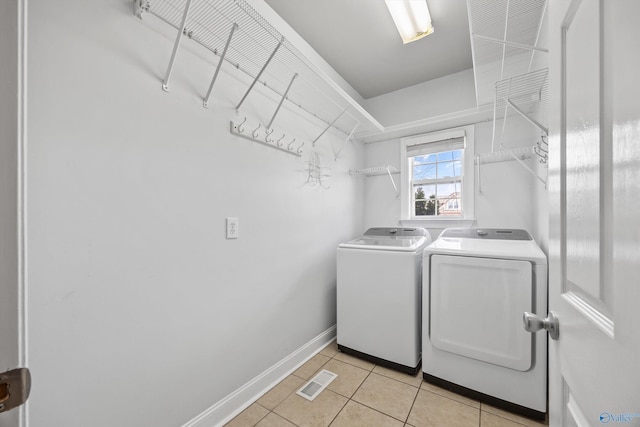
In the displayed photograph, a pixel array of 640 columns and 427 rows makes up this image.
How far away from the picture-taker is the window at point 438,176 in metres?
2.65

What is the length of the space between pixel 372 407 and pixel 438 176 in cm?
234

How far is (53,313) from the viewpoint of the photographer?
94 centimetres

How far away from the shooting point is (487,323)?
5.35ft

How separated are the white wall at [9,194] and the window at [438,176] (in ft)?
9.84

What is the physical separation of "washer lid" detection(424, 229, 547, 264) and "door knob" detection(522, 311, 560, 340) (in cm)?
104

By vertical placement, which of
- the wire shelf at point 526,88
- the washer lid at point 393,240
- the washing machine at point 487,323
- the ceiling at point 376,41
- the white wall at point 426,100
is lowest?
the washing machine at point 487,323

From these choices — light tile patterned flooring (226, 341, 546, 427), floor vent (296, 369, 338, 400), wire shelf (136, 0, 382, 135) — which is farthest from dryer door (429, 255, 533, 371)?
wire shelf (136, 0, 382, 135)

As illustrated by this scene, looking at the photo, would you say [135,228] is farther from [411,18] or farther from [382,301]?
[411,18]

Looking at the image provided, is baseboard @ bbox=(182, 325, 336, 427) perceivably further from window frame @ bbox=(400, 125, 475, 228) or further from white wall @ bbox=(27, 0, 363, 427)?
window frame @ bbox=(400, 125, 475, 228)

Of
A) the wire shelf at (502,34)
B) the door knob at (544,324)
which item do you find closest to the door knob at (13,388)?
the door knob at (544,324)

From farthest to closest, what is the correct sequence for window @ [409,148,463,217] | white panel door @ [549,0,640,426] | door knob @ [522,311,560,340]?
window @ [409,148,463,217] → door knob @ [522,311,560,340] → white panel door @ [549,0,640,426]

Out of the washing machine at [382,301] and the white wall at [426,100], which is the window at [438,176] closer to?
the white wall at [426,100]

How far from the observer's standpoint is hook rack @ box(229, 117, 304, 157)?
1618mm

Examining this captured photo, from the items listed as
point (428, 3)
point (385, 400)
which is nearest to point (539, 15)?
point (428, 3)
